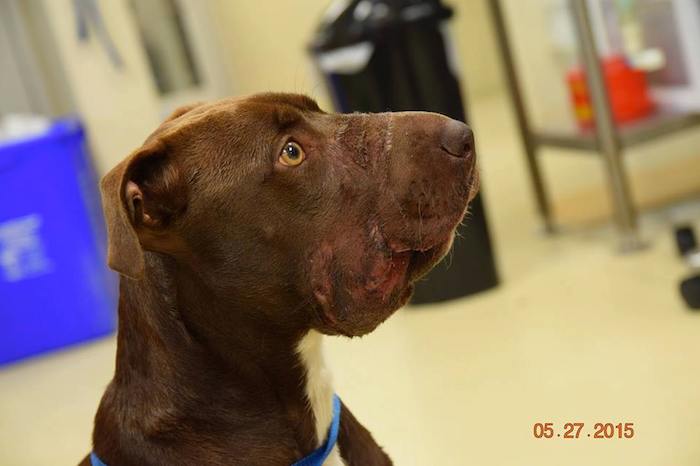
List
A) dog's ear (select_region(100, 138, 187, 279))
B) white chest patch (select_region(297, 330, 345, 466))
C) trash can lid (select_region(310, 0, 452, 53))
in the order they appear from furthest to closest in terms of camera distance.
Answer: trash can lid (select_region(310, 0, 452, 53))
white chest patch (select_region(297, 330, 345, 466))
dog's ear (select_region(100, 138, 187, 279))

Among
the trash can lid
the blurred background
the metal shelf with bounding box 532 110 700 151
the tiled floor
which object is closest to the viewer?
the tiled floor

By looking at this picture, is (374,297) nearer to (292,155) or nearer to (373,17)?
(292,155)

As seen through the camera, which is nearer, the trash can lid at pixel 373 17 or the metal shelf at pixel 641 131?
the trash can lid at pixel 373 17

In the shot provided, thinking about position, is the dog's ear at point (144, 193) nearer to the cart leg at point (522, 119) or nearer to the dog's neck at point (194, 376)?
the dog's neck at point (194, 376)

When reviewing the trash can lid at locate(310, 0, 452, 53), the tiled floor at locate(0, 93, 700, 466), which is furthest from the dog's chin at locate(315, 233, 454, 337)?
the trash can lid at locate(310, 0, 452, 53)

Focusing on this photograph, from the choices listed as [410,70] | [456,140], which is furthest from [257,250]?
[410,70]

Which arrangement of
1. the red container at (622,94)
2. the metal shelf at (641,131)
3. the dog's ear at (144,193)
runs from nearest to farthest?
1. the dog's ear at (144,193)
2. the metal shelf at (641,131)
3. the red container at (622,94)

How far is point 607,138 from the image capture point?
336 centimetres

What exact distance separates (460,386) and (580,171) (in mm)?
2476

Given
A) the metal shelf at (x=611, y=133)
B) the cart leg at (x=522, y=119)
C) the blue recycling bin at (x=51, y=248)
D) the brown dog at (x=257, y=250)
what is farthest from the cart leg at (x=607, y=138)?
the brown dog at (x=257, y=250)

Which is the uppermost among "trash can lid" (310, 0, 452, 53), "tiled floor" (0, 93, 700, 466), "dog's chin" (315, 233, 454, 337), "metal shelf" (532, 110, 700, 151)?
"trash can lid" (310, 0, 452, 53)

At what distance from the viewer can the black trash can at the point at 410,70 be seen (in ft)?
10.8

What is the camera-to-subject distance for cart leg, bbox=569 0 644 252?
329 centimetres

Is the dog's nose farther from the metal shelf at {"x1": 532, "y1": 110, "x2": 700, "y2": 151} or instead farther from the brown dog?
the metal shelf at {"x1": 532, "y1": 110, "x2": 700, "y2": 151}
